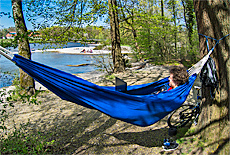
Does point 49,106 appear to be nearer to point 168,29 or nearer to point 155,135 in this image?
point 155,135

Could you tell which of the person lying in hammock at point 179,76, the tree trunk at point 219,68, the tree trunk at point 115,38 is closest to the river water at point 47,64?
the tree trunk at point 115,38

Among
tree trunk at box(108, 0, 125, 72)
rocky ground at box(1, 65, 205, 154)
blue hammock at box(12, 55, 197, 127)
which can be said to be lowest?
rocky ground at box(1, 65, 205, 154)

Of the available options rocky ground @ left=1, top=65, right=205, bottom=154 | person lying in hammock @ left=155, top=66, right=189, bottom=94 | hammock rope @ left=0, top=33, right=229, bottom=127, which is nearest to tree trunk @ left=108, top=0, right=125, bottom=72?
rocky ground @ left=1, top=65, right=205, bottom=154

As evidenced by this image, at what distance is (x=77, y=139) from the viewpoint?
2.53 metres

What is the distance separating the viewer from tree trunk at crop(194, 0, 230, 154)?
1.81 metres

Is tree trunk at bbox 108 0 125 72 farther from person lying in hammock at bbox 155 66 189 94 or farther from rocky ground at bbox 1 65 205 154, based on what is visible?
person lying in hammock at bbox 155 66 189 94

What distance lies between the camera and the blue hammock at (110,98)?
2.00 metres

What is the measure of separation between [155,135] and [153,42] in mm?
7500

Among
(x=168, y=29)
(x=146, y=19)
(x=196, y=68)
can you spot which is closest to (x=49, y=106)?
(x=196, y=68)

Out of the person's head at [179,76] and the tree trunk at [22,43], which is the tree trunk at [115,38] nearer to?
the tree trunk at [22,43]

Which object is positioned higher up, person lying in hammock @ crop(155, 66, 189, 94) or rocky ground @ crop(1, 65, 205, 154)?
person lying in hammock @ crop(155, 66, 189, 94)

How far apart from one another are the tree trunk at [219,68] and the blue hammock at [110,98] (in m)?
0.41

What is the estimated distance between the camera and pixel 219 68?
1.88 metres

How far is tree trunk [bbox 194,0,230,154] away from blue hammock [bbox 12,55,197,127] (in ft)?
1.33
